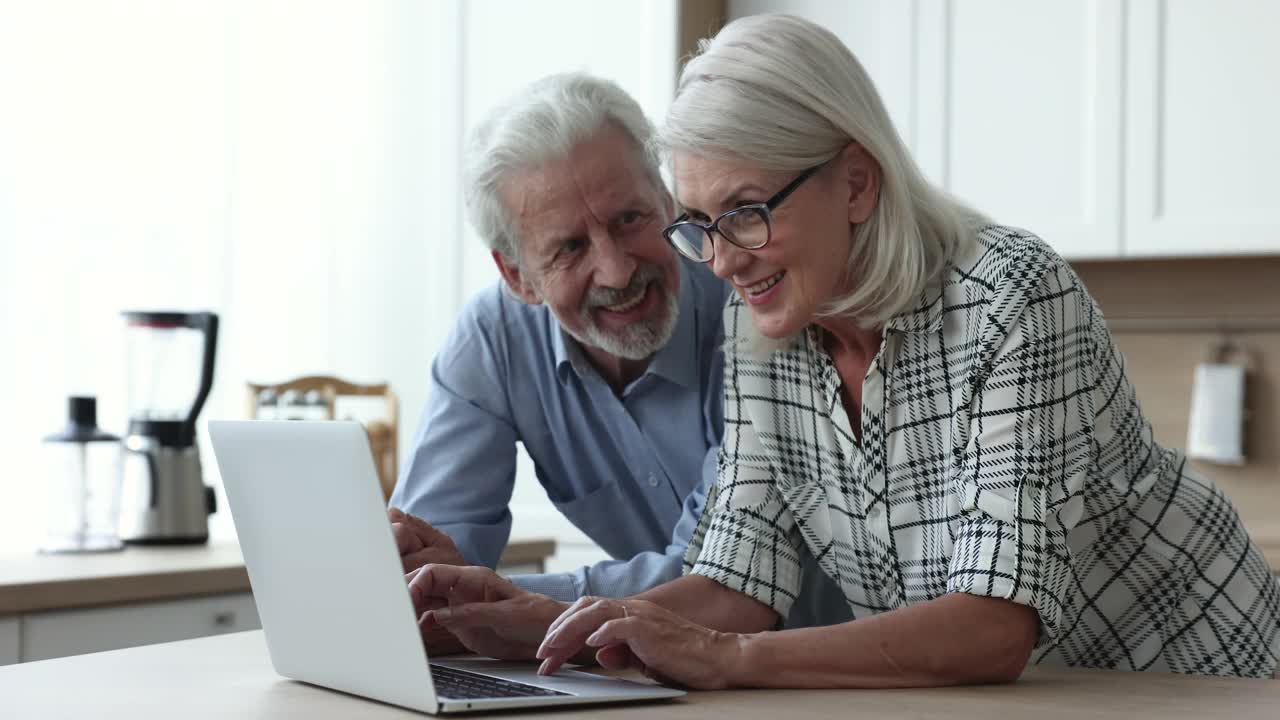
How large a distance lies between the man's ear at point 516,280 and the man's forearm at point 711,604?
1.55 ft

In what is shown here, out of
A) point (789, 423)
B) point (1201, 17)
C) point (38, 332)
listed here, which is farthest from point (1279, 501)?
point (38, 332)

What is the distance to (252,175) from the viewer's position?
10.8ft

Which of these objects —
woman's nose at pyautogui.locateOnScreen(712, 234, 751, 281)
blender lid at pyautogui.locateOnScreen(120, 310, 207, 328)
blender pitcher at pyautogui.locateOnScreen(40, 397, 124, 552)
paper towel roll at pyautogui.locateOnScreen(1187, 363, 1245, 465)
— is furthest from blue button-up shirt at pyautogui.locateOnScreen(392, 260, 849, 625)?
paper towel roll at pyautogui.locateOnScreen(1187, 363, 1245, 465)

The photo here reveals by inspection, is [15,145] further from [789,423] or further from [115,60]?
[789,423]

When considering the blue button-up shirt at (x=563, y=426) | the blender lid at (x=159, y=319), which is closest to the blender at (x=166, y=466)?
the blender lid at (x=159, y=319)

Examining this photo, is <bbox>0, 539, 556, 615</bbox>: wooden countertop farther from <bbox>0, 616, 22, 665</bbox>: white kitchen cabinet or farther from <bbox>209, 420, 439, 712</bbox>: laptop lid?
<bbox>209, 420, 439, 712</bbox>: laptop lid

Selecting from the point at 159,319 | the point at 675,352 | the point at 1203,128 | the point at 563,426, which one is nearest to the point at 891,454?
the point at 675,352

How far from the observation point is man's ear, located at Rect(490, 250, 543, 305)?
5.35 ft

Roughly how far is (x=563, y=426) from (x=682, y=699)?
2.39 feet

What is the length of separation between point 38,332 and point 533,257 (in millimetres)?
1538

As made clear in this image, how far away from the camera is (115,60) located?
112 inches

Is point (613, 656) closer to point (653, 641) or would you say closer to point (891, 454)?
point (653, 641)

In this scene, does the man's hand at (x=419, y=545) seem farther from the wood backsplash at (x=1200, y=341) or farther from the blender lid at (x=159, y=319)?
the wood backsplash at (x=1200, y=341)

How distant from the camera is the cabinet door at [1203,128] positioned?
270 cm
